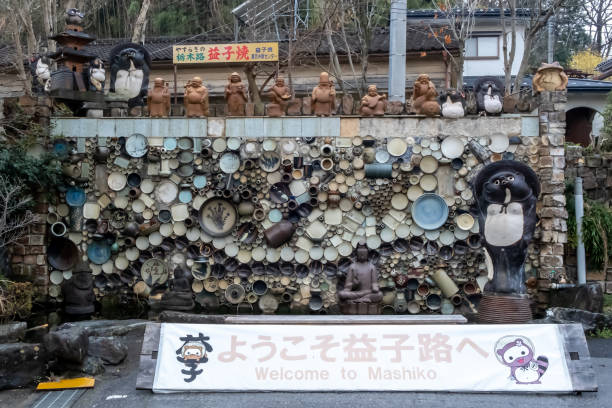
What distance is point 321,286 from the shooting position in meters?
10.6

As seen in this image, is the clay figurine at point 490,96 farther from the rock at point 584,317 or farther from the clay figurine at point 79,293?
the clay figurine at point 79,293

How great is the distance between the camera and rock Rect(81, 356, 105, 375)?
7352 millimetres

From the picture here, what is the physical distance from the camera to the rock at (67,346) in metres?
7.21

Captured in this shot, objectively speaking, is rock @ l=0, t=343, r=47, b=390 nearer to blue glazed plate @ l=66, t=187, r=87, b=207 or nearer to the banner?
blue glazed plate @ l=66, t=187, r=87, b=207

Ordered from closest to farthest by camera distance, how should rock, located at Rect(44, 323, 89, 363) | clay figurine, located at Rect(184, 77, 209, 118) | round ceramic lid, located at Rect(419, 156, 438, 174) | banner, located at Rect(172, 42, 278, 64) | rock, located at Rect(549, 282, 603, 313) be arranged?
rock, located at Rect(44, 323, 89, 363), rock, located at Rect(549, 282, 603, 313), round ceramic lid, located at Rect(419, 156, 438, 174), clay figurine, located at Rect(184, 77, 209, 118), banner, located at Rect(172, 42, 278, 64)

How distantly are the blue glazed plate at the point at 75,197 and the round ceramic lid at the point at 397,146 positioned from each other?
5.09 metres

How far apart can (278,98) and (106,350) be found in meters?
4.88

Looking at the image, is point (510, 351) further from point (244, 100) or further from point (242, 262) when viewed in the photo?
point (244, 100)

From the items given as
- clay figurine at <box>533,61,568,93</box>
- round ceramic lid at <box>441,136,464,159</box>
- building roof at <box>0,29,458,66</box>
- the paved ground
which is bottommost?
the paved ground

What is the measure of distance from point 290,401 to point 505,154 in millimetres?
5912

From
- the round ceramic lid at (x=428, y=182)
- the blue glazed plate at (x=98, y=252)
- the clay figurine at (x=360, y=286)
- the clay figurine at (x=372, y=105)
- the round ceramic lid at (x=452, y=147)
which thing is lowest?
the clay figurine at (x=360, y=286)

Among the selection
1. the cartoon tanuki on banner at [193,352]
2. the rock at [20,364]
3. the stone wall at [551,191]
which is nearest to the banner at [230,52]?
the stone wall at [551,191]

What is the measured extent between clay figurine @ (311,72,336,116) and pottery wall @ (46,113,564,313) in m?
0.18

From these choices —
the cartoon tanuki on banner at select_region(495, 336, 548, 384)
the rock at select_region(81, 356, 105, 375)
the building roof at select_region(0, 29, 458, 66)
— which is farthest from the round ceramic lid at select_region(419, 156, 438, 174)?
the building roof at select_region(0, 29, 458, 66)
